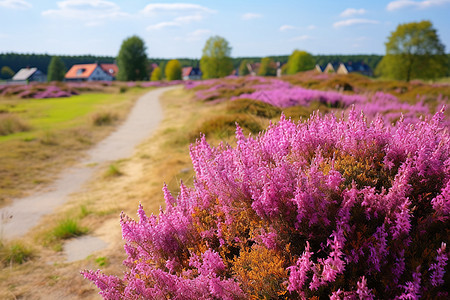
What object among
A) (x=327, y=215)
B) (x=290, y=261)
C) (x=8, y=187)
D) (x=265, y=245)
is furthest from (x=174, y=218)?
(x=8, y=187)

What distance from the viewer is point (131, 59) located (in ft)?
254

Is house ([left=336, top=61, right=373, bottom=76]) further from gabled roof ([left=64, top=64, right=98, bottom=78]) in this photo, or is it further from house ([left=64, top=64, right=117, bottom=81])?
gabled roof ([left=64, top=64, right=98, bottom=78])

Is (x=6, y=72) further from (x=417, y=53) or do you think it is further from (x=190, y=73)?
(x=190, y=73)

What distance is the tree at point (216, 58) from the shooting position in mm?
82188

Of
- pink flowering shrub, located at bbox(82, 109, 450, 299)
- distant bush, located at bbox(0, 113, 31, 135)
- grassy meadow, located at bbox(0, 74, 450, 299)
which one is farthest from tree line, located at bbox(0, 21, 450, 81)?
pink flowering shrub, located at bbox(82, 109, 450, 299)

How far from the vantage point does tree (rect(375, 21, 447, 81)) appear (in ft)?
154

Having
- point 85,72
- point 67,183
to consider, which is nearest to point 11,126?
point 67,183

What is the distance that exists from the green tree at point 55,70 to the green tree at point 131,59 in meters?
13.1

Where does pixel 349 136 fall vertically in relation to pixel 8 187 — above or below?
above

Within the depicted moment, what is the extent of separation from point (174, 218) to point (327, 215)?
1.21m

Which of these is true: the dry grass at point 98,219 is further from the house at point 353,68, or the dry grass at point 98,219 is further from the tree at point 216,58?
the house at point 353,68

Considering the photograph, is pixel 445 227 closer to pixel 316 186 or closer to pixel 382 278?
pixel 382 278

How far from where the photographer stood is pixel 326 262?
171 centimetres

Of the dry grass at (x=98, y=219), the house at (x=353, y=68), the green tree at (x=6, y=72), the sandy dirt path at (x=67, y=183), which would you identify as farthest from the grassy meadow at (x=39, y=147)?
the house at (x=353, y=68)
